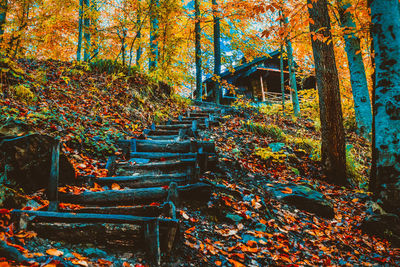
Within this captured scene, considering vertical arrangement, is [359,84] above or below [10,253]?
above

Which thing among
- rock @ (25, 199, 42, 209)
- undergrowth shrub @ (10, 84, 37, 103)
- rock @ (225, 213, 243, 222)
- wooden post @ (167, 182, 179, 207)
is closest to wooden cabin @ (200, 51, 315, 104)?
undergrowth shrub @ (10, 84, 37, 103)

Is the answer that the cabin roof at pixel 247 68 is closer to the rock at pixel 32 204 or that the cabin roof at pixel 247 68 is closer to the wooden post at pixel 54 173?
the wooden post at pixel 54 173

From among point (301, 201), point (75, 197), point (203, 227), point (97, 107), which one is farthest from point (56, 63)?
point (301, 201)

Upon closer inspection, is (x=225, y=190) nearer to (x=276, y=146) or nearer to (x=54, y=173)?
(x=54, y=173)

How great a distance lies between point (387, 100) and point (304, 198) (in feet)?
6.81

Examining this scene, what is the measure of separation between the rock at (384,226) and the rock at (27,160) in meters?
4.64

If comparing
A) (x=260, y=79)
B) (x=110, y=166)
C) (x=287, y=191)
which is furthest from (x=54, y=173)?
(x=260, y=79)

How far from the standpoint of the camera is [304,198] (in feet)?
12.9

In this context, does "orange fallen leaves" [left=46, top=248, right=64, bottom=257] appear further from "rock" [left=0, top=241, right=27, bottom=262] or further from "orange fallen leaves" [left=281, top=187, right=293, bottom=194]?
"orange fallen leaves" [left=281, top=187, right=293, bottom=194]

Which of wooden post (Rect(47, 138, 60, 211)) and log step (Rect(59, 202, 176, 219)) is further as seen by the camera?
wooden post (Rect(47, 138, 60, 211))

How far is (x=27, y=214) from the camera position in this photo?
1889mm

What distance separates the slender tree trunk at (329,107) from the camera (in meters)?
5.02

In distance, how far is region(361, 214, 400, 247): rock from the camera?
3.21 m

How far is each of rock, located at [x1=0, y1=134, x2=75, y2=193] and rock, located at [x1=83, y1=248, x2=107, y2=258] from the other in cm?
116
